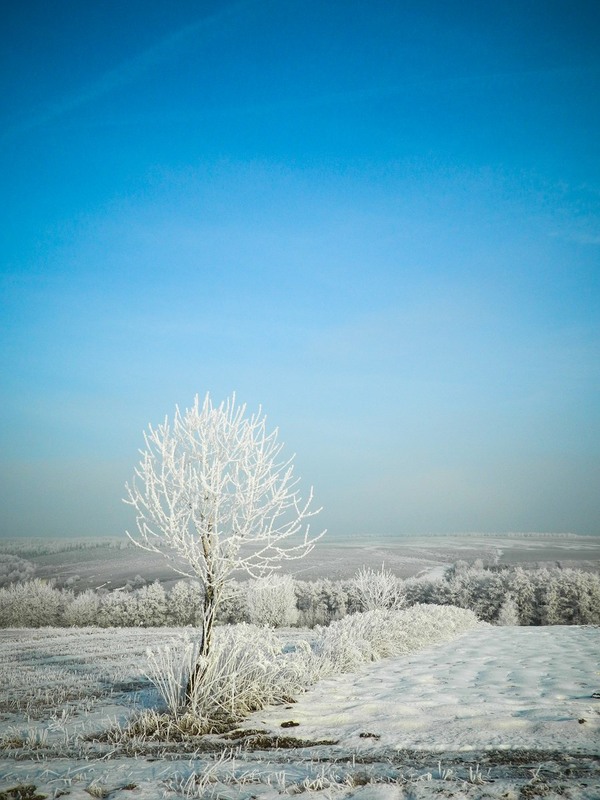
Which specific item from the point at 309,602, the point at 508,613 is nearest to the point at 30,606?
the point at 309,602

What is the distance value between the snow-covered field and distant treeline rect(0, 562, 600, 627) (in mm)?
30700

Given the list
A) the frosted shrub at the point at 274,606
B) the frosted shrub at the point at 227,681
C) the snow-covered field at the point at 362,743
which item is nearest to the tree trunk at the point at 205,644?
the frosted shrub at the point at 227,681

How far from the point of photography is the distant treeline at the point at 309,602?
37.5 metres

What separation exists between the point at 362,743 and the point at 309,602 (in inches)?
1773

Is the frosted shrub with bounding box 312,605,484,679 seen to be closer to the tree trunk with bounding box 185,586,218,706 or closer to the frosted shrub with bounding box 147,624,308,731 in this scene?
the frosted shrub with bounding box 147,624,308,731

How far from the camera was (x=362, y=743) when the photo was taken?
5.23 m

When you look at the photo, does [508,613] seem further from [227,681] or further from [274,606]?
[227,681]

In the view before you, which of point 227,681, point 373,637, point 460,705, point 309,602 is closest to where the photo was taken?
point 460,705

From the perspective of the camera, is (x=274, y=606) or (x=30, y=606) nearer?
(x=274, y=606)

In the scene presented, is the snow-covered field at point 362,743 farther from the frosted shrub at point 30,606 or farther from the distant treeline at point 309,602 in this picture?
the frosted shrub at point 30,606

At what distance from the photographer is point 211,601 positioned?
7336 mm

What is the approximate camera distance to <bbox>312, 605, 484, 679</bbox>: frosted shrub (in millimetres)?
9562

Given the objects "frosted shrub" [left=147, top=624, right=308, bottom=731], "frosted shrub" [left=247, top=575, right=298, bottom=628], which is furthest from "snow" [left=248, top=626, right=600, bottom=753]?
"frosted shrub" [left=247, top=575, right=298, bottom=628]

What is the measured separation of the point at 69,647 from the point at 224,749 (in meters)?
Result: 17.8
